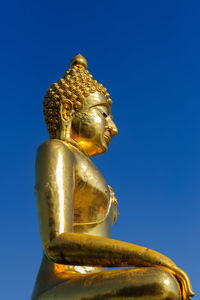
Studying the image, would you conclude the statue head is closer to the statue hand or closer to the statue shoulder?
the statue shoulder

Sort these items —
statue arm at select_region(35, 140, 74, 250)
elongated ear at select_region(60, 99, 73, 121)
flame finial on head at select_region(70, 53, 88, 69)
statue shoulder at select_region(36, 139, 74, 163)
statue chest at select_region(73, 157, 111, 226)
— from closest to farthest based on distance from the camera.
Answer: statue arm at select_region(35, 140, 74, 250)
statue shoulder at select_region(36, 139, 74, 163)
statue chest at select_region(73, 157, 111, 226)
elongated ear at select_region(60, 99, 73, 121)
flame finial on head at select_region(70, 53, 88, 69)

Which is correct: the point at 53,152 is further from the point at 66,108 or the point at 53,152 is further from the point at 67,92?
the point at 67,92

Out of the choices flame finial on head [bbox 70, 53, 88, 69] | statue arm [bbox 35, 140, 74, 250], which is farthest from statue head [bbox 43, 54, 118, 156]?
statue arm [bbox 35, 140, 74, 250]

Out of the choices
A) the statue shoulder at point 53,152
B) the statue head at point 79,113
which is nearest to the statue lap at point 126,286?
the statue shoulder at point 53,152

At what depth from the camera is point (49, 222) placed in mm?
5312

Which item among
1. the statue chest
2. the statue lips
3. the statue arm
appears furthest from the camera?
the statue lips

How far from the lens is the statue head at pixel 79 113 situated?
6.97 meters

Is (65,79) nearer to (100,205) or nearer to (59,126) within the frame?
(59,126)

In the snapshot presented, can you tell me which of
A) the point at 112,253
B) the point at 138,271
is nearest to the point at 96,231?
the point at 112,253

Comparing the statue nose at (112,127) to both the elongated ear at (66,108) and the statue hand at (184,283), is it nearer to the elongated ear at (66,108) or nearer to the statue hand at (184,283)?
the elongated ear at (66,108)

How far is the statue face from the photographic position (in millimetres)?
6992

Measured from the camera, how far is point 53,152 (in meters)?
5.88

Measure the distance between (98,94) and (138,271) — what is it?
349 centimetres

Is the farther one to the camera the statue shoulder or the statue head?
the statue head
